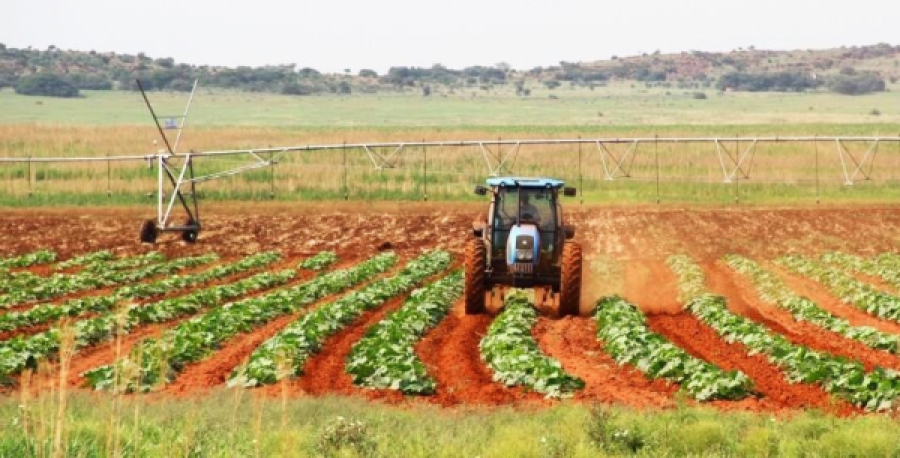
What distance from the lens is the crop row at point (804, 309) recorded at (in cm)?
2284

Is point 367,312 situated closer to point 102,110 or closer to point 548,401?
point 548,401

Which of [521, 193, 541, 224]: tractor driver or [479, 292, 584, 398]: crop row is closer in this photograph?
[479, 292, 584, 398]: crop row

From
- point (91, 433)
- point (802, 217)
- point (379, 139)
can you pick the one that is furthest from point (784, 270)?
point (379, 139)

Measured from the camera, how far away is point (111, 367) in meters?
19.8

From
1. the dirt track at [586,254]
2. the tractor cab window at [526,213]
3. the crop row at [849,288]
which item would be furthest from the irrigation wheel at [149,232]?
the crop row at [849,288]

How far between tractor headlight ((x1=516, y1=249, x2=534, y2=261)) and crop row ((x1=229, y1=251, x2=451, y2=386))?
3620mm

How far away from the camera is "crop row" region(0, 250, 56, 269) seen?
39688 mm

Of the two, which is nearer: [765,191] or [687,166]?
[765,191]

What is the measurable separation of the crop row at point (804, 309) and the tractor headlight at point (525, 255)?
5.90m

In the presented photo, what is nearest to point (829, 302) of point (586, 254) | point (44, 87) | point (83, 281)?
point (586, 254)

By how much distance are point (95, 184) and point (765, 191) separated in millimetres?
33701

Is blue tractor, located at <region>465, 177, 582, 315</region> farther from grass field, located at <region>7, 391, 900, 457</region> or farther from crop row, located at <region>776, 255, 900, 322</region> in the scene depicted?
grass field, located at <region>7, 391, 900, 457</region>

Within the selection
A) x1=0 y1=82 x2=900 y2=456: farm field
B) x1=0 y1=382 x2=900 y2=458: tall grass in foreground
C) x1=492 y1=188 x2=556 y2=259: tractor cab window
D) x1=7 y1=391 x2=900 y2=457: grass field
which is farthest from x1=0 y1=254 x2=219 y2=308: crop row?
x1=7 y1=391 x2=900 y2=457: grass field

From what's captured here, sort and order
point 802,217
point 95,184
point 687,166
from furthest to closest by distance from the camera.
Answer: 1. point 687,166
2. point 95,184
3. point 802,217
